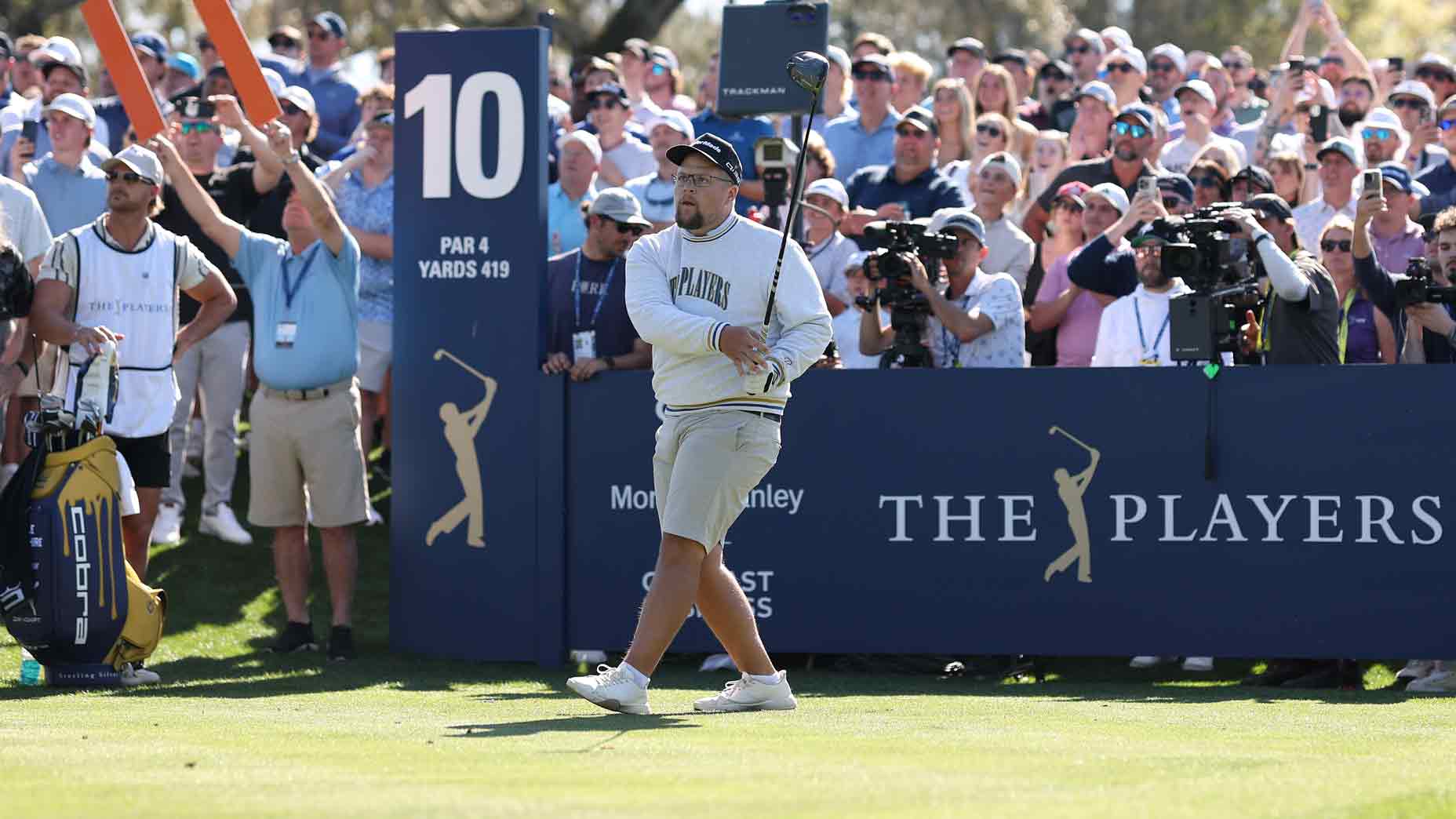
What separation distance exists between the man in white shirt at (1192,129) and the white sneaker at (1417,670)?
17.2 feet

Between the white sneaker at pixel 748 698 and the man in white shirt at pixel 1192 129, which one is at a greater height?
the man in white shirt at pixel 1192 129

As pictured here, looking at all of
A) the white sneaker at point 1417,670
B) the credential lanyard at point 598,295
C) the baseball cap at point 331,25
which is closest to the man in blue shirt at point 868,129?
the credential lanyard at point 598,295

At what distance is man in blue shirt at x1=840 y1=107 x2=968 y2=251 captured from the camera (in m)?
13.6

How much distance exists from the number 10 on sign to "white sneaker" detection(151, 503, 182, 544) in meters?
3.28

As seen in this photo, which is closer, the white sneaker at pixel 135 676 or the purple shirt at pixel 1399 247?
the white sneaker at pixel 135 676

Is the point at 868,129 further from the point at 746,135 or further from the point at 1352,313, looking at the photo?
the point at 1352,313

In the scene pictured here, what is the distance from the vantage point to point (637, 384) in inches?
448

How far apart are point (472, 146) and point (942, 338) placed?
8.45 feet

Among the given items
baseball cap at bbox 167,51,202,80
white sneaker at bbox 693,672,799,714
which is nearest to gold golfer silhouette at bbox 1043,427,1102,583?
white sneaker at bbox 693,672,799,714

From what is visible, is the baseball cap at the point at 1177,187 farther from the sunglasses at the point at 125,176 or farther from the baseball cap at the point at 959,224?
the sunglasses at the point at 125,176

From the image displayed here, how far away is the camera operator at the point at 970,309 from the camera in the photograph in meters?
11.5

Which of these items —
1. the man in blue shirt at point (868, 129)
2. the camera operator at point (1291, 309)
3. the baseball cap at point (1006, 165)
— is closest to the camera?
the camera operator at point (1291, 309)

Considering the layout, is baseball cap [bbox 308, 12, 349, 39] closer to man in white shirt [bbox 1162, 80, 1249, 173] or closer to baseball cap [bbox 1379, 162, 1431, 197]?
man in white shirt [bbox 1162, 80, 1249, 173]

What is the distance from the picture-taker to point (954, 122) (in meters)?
15.3
